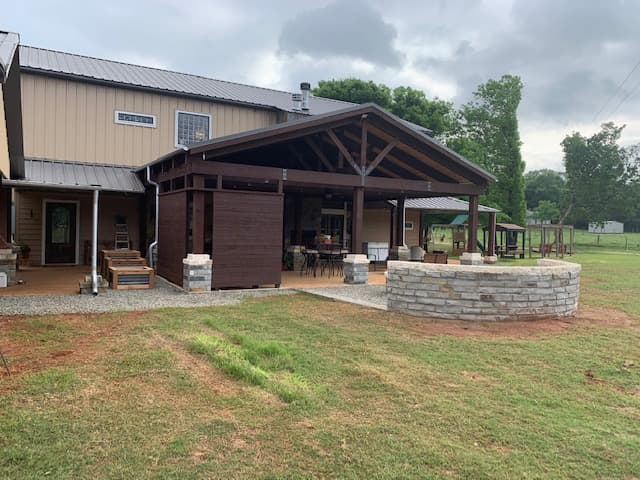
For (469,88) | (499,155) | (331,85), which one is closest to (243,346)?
(331,85)

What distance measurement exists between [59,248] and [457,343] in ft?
42.1

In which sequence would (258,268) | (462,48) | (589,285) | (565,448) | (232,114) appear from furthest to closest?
(462,48), (232,114), (589,285), (258,268), (565,448)

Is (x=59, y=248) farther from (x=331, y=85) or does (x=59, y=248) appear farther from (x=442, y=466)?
(x=331, y=85)

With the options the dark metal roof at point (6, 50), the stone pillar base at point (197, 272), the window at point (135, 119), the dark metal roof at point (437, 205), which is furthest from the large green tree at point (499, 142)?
the dark metal roof at point (6, 50)

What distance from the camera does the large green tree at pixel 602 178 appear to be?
1731 inches

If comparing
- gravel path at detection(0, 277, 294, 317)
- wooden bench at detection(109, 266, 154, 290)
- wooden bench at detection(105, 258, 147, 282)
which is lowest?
gravel path at detection(0, 277, 294, 317)

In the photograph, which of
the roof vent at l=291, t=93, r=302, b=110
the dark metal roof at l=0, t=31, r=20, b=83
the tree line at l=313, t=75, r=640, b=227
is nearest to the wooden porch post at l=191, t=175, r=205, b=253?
the dark metal roof at l=0, t=31, r=20, b=83

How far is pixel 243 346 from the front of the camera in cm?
572

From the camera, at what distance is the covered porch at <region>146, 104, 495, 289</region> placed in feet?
32.6

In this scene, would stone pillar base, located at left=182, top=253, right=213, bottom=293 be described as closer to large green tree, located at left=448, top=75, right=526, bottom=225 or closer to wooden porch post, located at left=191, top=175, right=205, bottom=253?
wooden porch post, located at left=191, top=175, right=205, bottom=253

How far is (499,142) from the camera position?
106 ft

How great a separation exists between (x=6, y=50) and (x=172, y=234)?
276 inches

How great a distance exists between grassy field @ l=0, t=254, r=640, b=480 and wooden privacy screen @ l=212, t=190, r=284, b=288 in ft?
10.1

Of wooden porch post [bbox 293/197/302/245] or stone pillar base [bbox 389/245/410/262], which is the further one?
stone pillar base [bbox 389/245/410/262]
